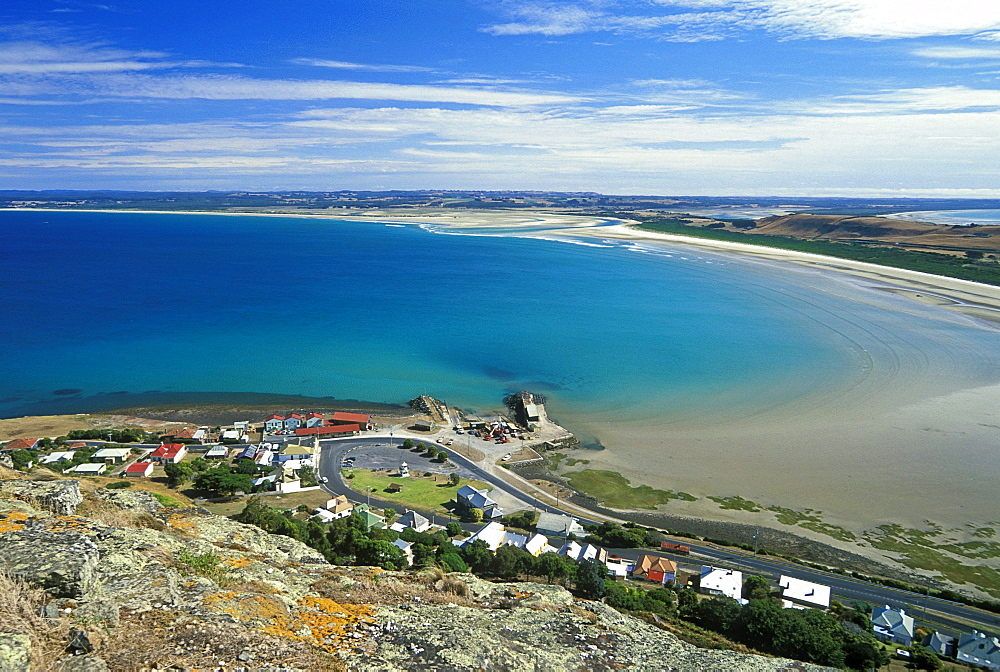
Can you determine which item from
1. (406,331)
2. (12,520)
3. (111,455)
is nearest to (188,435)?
(111,455)

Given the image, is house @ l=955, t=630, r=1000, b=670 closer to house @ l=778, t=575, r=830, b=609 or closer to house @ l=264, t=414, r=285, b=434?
house @ l=778, t=575, r=830, b=609

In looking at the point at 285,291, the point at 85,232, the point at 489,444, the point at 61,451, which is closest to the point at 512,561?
the point at 489,444

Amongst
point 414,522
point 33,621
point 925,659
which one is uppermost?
point 33,621

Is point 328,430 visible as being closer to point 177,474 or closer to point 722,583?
point 177,474

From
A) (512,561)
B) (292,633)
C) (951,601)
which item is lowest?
(951,601)

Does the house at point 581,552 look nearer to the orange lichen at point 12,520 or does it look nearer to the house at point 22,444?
the orange lichen at point 12,520

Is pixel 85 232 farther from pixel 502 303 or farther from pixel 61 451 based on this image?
pixel 61 451
